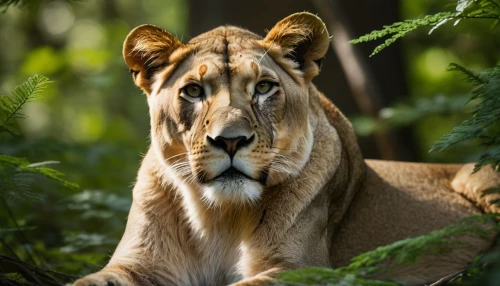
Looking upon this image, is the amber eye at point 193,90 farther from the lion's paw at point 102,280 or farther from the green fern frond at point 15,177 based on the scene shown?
the lion's paw at point 102,280

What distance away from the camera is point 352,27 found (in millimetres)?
11070

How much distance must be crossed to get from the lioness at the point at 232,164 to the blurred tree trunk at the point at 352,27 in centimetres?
546

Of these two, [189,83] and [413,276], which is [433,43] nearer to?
[413,276]

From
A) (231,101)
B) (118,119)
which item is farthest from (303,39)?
(118,119)

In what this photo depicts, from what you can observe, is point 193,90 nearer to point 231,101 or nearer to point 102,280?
point 231,101

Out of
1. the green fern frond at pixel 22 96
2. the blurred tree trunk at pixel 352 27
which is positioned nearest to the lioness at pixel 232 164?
the green fern frond at pixel 22 96

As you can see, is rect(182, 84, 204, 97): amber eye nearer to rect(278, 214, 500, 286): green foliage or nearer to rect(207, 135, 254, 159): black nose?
rect(207, 135, 254, 159): black nose

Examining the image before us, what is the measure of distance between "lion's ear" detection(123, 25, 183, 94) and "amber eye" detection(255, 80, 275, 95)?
0.71m

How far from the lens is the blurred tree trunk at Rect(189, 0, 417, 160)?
11.3 meters

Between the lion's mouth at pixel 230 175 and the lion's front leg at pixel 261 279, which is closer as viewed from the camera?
the lion's front leg at pixel 261 279

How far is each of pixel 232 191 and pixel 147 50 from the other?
1359 mm

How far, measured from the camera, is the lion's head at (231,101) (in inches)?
188

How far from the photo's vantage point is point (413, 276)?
19.4ft

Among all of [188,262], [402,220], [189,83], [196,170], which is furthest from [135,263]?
[402,220]
